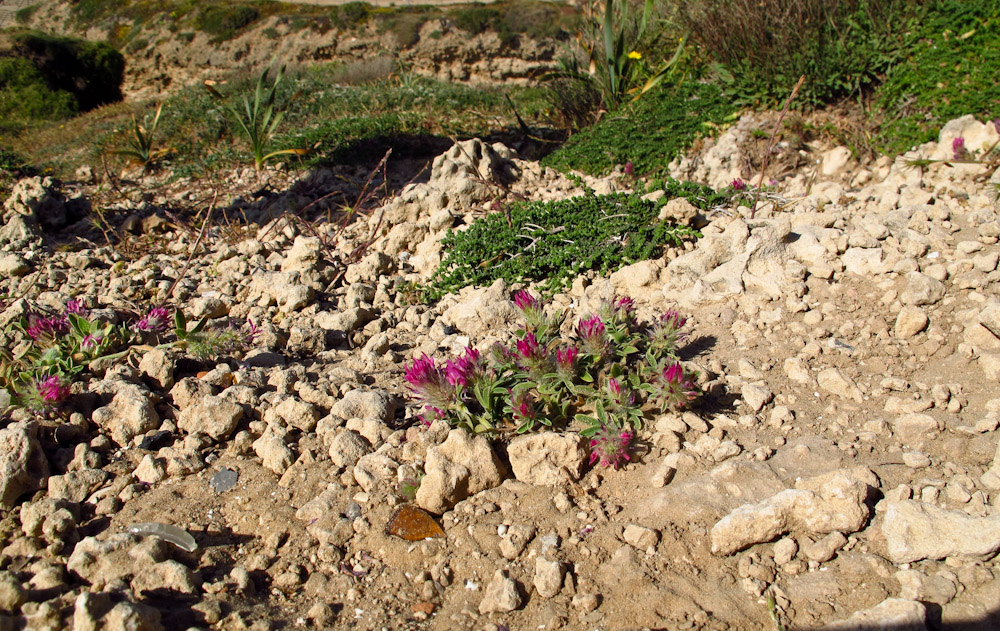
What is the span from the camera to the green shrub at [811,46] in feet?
17.4

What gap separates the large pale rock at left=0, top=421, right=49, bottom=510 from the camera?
2457 mm

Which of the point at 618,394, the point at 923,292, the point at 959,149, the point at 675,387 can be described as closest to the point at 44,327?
the point at 618,394

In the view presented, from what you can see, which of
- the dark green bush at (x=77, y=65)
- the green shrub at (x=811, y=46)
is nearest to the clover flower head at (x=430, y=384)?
the green shrub at (x=811, y=46)

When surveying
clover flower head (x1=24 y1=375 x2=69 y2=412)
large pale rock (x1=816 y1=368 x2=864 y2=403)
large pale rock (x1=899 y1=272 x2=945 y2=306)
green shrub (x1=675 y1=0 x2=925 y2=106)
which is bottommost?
large pale rock (x1=816 y1=368 x2=864 y2=403)

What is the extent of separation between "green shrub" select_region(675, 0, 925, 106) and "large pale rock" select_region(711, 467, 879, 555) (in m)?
4.24

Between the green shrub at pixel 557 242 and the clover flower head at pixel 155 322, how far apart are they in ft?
4.82

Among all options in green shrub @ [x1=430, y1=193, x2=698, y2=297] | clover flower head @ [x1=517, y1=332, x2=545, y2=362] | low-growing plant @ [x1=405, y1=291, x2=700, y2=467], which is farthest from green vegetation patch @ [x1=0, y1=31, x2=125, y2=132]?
clover flower head @ [x1=517, y1=332, x2=545, y2=362]

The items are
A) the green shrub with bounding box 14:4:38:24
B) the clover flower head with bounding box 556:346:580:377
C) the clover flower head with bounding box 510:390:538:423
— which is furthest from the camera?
the green shrub with bounding box 14:4:38:24

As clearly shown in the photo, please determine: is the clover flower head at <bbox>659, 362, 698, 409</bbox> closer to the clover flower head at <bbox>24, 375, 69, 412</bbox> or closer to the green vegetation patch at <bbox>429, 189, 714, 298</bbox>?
the green vegetation patch at <bbox>429, 189, 714, 298</bbox>

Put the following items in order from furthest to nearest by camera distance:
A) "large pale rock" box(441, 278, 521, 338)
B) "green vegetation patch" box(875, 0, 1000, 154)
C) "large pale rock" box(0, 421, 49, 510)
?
"green vegetation patch" box(875, 0, 1000, 154), "large pale rock" box(441, 278, 521, 338), "large pale rock" box(0, 421, 49, 510)

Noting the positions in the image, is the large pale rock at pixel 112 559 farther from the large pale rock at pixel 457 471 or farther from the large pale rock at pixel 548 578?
the large pale rock at pixel 548 578

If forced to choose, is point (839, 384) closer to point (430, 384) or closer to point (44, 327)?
point (430, 384)

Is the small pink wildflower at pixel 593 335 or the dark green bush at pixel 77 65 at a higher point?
the dark green bush at pixel 77 65

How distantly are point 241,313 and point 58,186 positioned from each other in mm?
3552
